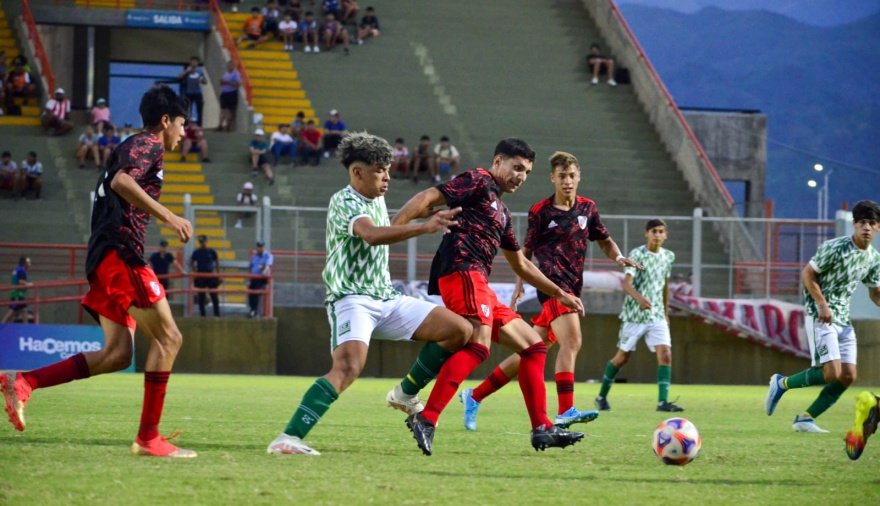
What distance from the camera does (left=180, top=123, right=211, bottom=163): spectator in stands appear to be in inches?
1298

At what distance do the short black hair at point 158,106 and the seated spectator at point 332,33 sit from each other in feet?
97.4

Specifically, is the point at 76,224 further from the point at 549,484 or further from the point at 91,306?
the point at 549,484

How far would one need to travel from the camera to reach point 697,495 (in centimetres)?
705

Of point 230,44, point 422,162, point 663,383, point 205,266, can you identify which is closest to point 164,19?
point 230,44

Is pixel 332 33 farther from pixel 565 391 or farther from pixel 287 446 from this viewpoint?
pixel 287 446

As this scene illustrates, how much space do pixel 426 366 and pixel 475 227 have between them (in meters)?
1.01

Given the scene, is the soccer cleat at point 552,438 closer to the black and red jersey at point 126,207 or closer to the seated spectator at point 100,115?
the black and red jersey at point 126,207

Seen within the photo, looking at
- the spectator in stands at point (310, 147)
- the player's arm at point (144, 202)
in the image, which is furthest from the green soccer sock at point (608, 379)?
the spectator in stands at point (310, 147)

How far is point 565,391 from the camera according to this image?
11242 mm

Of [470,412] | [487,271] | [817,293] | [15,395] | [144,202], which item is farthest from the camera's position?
[817,293]

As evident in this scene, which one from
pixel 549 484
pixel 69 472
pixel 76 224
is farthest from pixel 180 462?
pixel 76 224

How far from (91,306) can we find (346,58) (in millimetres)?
30151

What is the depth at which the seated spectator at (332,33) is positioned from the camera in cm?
3794

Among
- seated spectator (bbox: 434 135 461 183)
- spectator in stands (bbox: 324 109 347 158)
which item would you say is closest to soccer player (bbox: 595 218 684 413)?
seated spectator (bbox: 434 135 461 183)
